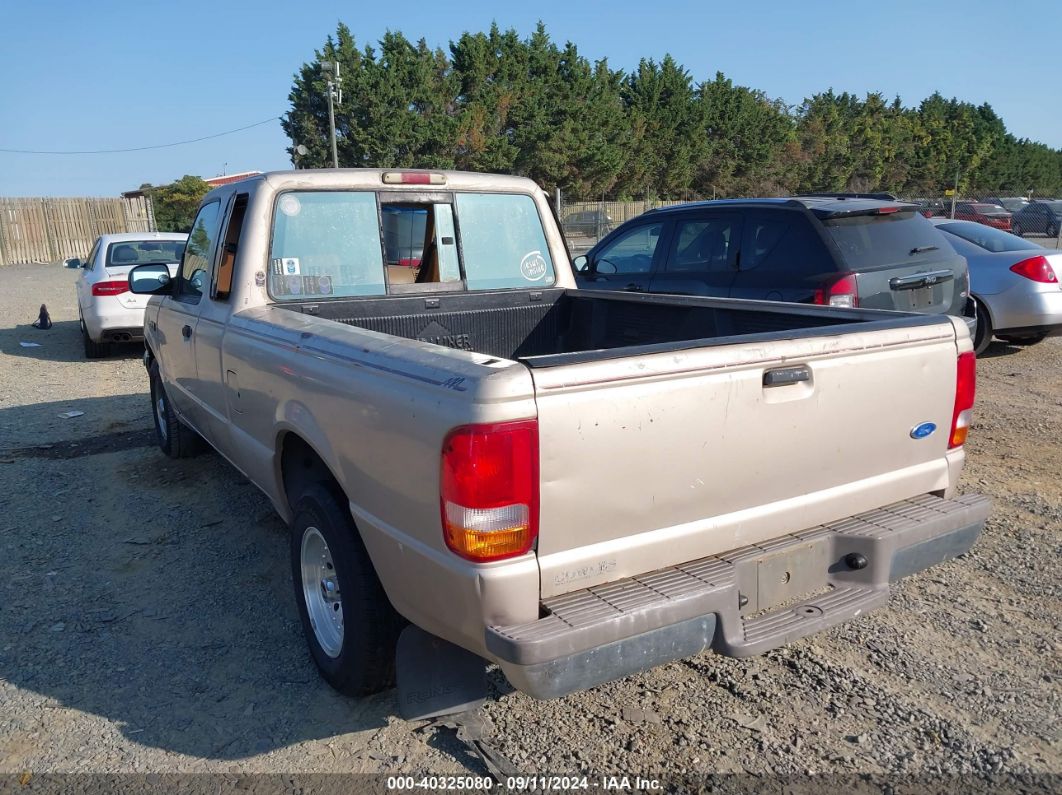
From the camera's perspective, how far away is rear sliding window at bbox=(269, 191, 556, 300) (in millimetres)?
4168

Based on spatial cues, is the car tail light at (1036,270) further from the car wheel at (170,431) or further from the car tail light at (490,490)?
the car tail light at (490,490)

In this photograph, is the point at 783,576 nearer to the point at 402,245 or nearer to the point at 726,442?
the point at 726,442

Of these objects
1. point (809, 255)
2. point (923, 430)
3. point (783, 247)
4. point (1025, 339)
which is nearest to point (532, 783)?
point (923, 430)

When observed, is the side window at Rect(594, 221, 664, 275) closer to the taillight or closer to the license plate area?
the taillight

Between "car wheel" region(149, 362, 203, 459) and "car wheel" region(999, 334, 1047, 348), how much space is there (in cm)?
844

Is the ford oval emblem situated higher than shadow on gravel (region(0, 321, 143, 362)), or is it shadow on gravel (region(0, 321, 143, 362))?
the ford oval emblem

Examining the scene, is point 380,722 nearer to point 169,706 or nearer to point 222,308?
point 169,706

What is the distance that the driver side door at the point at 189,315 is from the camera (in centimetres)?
465

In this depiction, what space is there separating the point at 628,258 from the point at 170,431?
4.34 metres

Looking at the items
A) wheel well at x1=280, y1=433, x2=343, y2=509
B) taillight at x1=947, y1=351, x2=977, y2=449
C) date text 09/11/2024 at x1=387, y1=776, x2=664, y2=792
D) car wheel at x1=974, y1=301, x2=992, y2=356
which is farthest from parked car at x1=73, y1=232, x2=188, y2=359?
car wheel at x1=974, y1=301, x2=992, y2=356

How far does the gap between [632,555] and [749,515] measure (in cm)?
48

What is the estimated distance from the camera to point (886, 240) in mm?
6691

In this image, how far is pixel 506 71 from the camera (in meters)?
45.1

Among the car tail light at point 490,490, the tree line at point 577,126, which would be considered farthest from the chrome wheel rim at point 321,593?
the tree line at point 577,126
